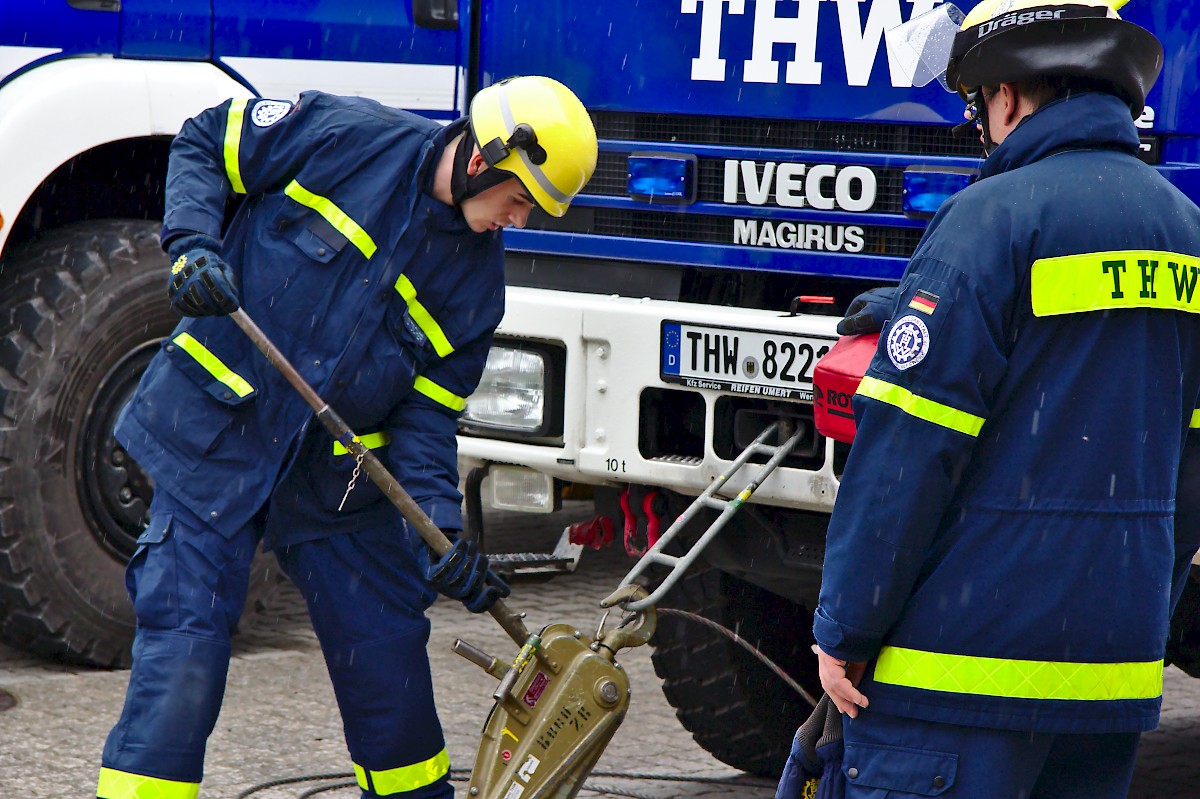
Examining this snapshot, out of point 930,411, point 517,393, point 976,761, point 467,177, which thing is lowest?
point 976,761

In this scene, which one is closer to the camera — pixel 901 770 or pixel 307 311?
pixel 901 770

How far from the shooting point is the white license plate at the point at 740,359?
158 inches

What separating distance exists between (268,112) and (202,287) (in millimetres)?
529

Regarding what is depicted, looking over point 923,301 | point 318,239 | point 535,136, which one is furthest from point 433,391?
point 923,301

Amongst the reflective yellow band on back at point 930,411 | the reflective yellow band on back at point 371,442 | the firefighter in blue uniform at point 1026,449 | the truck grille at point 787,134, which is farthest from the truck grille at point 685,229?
the reflective yellow band on back at point 930,411

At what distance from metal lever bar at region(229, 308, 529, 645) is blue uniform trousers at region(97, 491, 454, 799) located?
20 cm

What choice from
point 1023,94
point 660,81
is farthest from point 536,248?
point 1023,94

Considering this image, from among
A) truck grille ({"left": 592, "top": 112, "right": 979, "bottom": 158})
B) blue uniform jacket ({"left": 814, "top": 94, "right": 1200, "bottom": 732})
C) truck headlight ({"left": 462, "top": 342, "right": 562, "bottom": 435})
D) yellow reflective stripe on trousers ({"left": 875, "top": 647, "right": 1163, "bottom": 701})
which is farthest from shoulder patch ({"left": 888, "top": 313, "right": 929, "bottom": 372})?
truck headlight ({"left": 462, "top": 342, "right": 562, "bottom": 435})

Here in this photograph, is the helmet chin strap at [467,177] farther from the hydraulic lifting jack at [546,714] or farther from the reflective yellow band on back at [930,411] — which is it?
the reflective yellow band on back at [930,411]

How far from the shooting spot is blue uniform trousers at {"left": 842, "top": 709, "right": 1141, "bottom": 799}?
251 cm

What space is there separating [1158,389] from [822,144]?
1914mm

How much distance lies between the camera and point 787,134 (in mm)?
4371

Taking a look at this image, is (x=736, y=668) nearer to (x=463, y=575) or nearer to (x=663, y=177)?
(x=463, y=575)

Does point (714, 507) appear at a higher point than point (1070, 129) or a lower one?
lower
